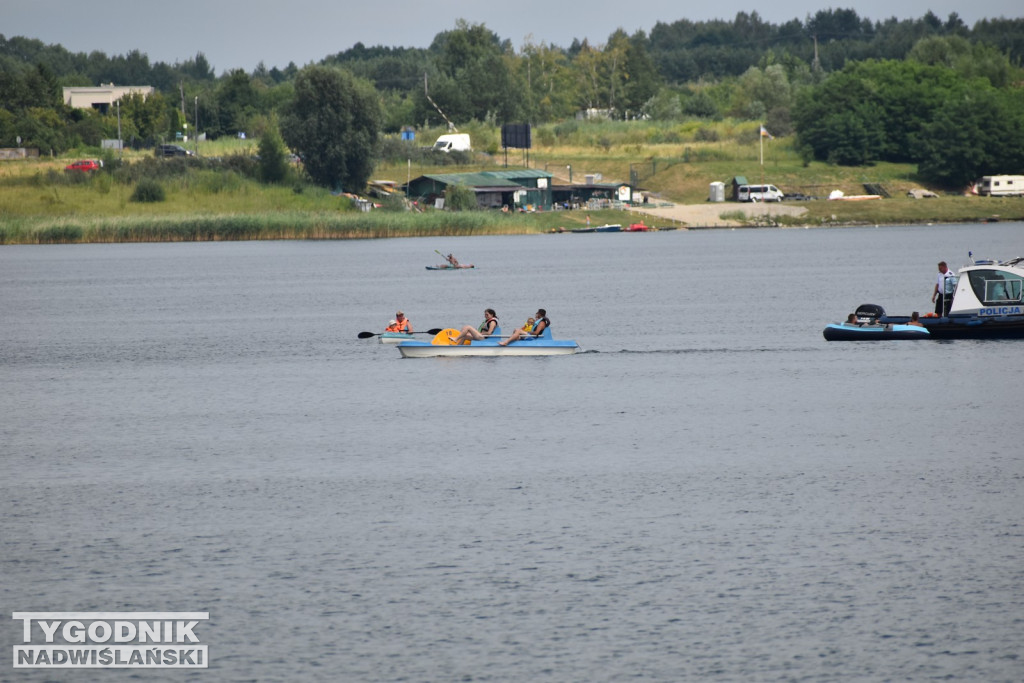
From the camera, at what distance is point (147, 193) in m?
144

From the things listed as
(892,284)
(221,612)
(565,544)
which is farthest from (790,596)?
(892,284)

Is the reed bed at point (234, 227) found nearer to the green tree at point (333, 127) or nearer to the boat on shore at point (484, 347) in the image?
the green tree at point (333, 127)

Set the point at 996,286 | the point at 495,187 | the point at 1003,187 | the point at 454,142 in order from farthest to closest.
→ the point at 454,142
the point at 1003,187
the point at 495,187
the point at 996,286

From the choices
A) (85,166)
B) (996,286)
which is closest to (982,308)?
(996,286)

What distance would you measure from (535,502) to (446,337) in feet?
69.8

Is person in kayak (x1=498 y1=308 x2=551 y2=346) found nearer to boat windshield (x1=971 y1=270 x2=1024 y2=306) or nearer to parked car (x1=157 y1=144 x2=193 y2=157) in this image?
boat windshield (x1=971 y1=270 x2=1024 y2=306)

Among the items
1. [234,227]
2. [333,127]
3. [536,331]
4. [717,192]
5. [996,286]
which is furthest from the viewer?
[717,192]

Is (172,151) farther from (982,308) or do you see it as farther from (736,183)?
(982,308)

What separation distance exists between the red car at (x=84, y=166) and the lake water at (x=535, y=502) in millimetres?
89713

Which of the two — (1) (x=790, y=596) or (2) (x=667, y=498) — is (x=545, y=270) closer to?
(2) (x=667, y=498)

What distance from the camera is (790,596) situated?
76.4 feet

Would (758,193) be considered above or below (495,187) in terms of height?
below

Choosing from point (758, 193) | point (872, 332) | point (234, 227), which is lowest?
point (872, 332)

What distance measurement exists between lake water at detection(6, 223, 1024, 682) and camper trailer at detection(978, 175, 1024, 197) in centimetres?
10277
